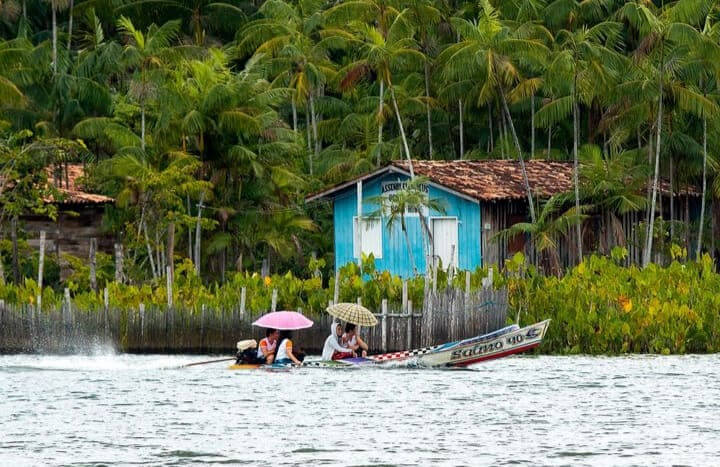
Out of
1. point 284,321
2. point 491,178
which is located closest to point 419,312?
point 284,321

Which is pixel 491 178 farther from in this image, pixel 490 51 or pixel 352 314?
pixel 352 314

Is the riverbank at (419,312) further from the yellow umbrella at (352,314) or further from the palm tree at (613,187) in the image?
the palm tree at (613,187)

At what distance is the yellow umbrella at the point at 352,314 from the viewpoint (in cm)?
2697

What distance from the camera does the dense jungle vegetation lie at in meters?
36.5

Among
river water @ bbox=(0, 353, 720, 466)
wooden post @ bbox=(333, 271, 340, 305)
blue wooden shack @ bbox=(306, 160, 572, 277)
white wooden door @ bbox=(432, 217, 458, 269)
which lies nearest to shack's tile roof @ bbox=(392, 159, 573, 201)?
blue wooden shack @ bbox=(306, 160, 572, 277)

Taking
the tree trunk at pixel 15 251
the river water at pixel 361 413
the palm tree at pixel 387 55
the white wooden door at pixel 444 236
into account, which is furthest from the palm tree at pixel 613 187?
the tree trunk at pixel 15 251

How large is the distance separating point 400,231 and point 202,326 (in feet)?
36.1

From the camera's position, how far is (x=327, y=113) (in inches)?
2000

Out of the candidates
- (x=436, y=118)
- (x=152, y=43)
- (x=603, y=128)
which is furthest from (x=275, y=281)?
(x=436, y=118)

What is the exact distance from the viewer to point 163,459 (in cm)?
1875

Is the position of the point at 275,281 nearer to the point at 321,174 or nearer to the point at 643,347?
the point at 643,347

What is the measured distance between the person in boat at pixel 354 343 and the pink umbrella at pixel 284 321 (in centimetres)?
67

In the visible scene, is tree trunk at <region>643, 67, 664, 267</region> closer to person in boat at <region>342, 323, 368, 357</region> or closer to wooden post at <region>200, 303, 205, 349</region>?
person in boat at <region>342, 323, 368, 357</region>

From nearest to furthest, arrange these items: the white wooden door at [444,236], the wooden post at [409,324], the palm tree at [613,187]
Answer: the wooden post at [409,324]
the palm tree at [613,187]
the white wooden door at [444,236]
